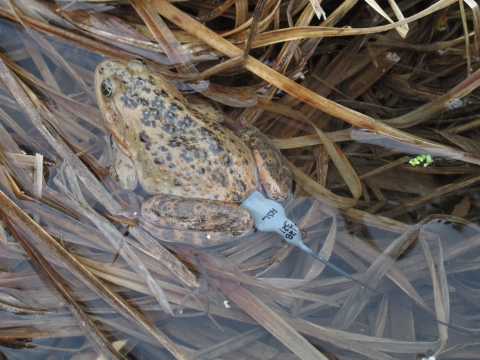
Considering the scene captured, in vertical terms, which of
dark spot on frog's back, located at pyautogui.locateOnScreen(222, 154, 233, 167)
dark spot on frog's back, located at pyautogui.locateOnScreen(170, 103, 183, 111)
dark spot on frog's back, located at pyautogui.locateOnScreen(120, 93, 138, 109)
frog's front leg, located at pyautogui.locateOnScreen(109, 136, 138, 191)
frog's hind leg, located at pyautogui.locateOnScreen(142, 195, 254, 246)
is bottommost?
frog's hind leg, located at pyautogui.locateOnScreen(142, 195, 254, 246)

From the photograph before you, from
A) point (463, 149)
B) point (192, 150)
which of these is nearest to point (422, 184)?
point (463, 149)

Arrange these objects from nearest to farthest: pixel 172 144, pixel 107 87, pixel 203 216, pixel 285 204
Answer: pixel 203 216, pixel 172 144, pixel 107 87, pixel 285 204

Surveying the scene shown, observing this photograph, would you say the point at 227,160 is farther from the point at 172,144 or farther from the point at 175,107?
the point at 175,107

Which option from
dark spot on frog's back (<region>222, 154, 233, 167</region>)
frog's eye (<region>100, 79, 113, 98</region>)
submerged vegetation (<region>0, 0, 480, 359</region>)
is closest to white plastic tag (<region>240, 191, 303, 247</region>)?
submerged vegetation (<region>0, 0, 480, 359</region>)

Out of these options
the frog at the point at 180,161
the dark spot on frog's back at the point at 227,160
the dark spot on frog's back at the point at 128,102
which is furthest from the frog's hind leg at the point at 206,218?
the dark spot on frog's back at the point at 128,102

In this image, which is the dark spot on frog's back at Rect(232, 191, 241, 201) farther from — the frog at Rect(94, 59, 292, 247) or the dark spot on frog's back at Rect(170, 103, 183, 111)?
the dark spot on frog's back at Rect(170, 103, 183, 111)

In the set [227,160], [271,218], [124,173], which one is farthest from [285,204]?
[124,173]

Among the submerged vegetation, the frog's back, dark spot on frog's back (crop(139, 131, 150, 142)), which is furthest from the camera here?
dark spot on frog's back (crop(139, 131, 150, 142))
